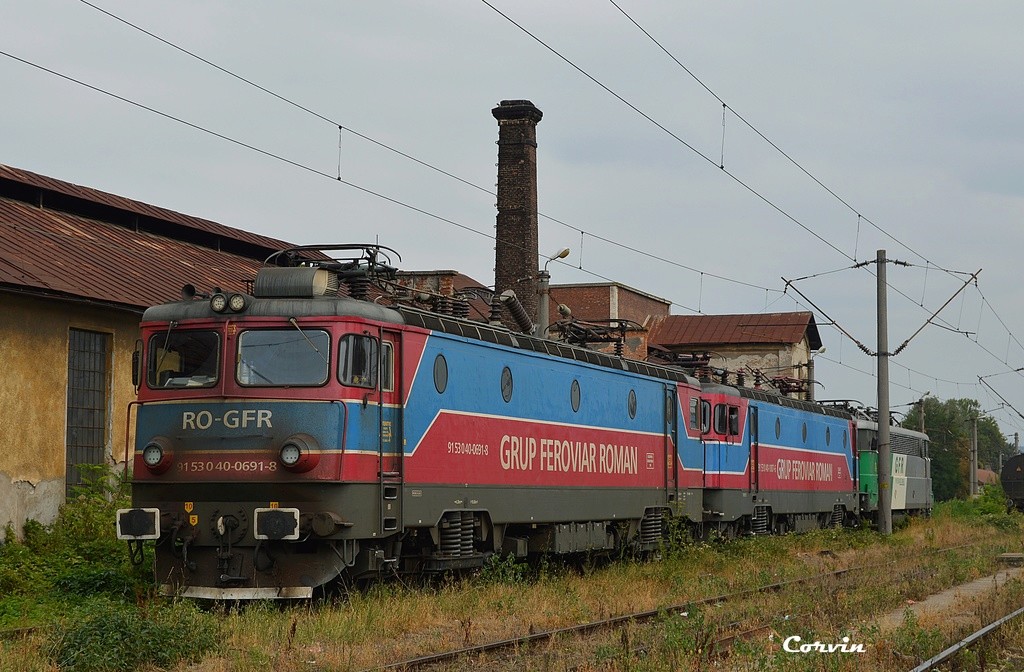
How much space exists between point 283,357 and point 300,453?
114cm

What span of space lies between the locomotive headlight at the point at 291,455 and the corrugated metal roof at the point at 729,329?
2184 inches

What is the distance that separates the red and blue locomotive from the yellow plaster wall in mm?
3740

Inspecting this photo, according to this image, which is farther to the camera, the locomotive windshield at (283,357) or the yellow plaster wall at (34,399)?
the yellow plaster wall at (34,399)

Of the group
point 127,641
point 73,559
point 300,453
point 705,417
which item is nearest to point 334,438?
point 300,453

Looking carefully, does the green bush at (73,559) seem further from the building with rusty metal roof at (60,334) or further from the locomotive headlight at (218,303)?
the locomotive headlight at (218,303)

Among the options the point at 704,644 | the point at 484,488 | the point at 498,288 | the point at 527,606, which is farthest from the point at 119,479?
the point at 498,288

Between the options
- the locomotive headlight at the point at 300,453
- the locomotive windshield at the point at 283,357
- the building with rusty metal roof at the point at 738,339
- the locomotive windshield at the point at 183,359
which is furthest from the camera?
the building with rusty metal roof at the point at 738,339

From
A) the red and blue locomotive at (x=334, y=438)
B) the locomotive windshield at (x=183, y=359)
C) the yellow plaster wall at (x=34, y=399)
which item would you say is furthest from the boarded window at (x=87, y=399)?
the locomotive windshield at (x=183, y=359)

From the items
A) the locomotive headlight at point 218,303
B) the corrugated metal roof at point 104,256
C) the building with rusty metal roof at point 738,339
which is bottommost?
the locomotive headlight at point 218,303

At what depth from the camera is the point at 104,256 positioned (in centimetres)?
2241

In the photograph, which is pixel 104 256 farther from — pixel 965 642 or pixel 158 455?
pixel 965 642

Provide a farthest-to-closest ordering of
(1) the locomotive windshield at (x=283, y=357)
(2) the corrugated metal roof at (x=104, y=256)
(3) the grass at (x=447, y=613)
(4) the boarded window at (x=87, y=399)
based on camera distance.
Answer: (4) the boarded window at (x=87, y=399), (2) the corrugated metal roof at (x=104, y=256), (1) the locomotive windshield at (x=283, y=357), (3) the grass at (x=447, y=613)

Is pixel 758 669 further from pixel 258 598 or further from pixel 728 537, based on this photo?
pixel 728 537

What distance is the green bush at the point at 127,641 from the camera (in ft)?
36.0
